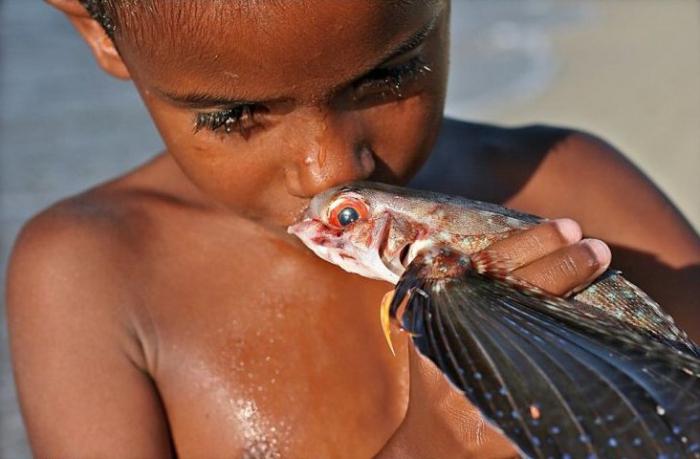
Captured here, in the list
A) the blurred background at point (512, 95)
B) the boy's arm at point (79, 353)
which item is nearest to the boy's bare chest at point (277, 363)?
the boy's arm at point (79, 353)

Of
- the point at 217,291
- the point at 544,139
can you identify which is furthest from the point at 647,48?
the point at 217,291

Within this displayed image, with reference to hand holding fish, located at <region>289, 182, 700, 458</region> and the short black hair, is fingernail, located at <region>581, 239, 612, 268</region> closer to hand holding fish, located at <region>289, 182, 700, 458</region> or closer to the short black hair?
hand holding fish, located at <region>289, 182, 700, 458</region>

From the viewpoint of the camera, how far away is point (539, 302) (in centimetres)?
207

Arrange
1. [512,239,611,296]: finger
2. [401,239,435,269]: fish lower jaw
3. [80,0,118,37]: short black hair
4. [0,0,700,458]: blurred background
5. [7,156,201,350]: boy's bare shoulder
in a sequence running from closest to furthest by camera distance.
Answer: [512,239,611,296]: finger < [401,239,435,269]: fish lower jaw < [80,0,118,37]: short black hair < [7,156,201,350]: boy's bare shoulder < [0,0,700,458]: blurred background

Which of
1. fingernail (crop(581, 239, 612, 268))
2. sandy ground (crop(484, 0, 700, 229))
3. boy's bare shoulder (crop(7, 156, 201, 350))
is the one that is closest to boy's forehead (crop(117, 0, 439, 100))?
fingernail (crop(581, 239, 612, 268))

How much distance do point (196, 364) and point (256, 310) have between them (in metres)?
0.21

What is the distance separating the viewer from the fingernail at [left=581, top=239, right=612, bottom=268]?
2.22 metres

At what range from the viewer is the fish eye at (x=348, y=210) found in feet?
7.77

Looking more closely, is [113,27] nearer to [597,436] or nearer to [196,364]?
[196,364]

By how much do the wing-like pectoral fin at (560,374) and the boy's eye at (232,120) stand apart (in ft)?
1.97

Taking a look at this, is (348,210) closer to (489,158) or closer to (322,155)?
(322,155)

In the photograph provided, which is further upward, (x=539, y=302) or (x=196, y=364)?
(x=539, y=302)

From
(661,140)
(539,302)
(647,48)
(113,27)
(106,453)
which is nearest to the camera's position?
(539,302)

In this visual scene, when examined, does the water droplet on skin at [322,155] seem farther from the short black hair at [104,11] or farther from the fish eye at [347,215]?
the short black hair at [104,11]
